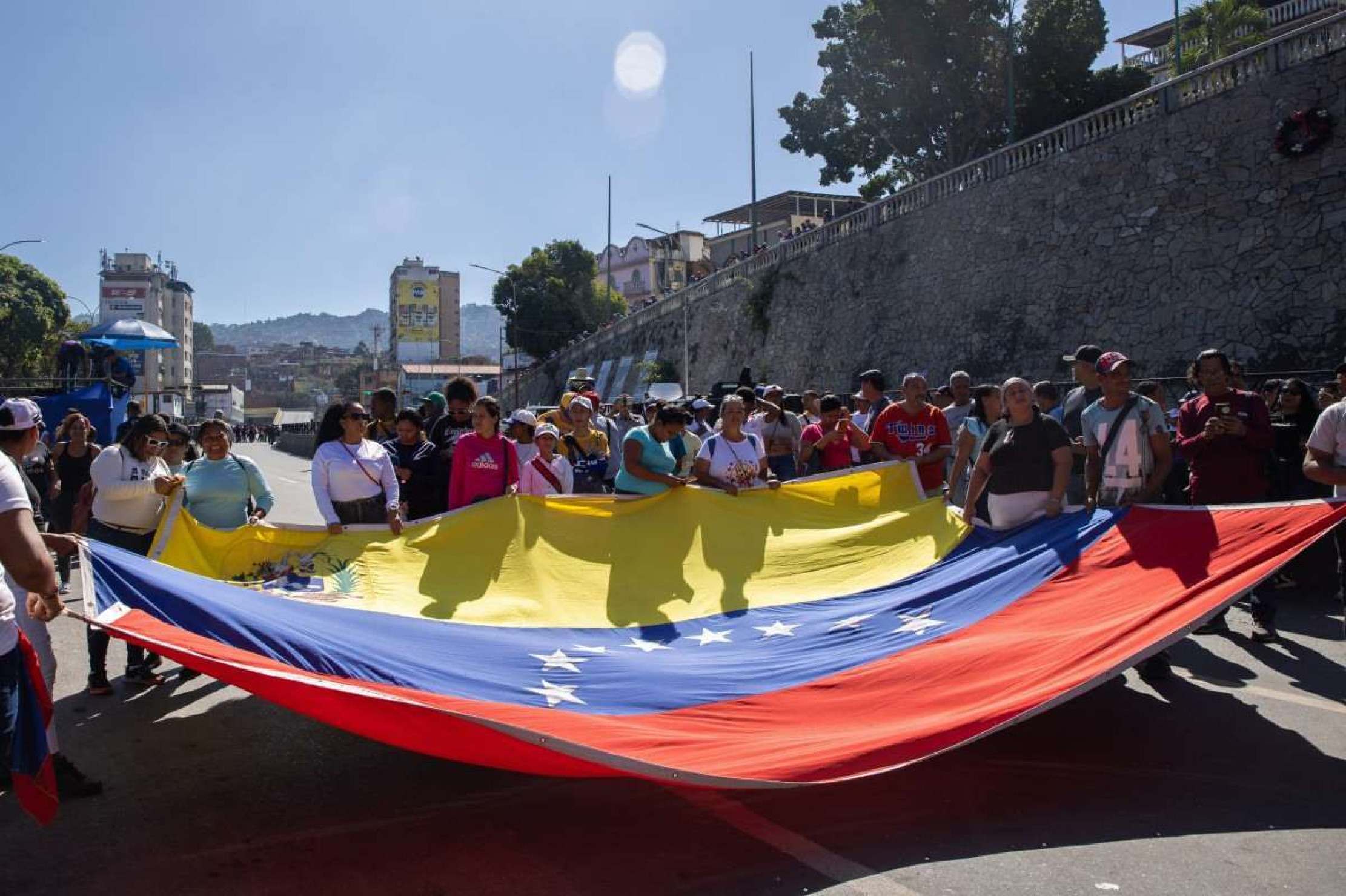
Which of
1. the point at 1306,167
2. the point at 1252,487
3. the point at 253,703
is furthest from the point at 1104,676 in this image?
the point at 1306,167

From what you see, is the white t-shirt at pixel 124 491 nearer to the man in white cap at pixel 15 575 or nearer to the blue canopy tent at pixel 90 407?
the man in white cap at pixel 15 575

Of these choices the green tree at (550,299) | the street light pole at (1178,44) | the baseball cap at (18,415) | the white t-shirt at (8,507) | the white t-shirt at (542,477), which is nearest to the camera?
the white t-shirt at (8,507)

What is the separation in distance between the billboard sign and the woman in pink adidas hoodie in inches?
5951

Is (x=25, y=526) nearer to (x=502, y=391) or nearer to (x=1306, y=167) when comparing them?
(x=1306, y=167)

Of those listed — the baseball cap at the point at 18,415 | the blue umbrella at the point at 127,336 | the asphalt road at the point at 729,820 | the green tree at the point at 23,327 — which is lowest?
the asphalt road at the point at 729,820

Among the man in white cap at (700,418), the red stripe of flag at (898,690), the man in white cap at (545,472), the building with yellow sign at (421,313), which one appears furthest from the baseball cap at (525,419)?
the building with yellow sign at (421,313)

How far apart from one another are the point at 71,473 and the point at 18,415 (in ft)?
19.9

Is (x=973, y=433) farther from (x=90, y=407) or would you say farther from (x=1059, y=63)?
(x=1059, y=63)

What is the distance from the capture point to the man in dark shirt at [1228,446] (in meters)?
7.25

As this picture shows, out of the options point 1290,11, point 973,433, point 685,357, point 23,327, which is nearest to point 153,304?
point 23,327

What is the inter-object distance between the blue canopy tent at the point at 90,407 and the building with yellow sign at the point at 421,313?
131 m

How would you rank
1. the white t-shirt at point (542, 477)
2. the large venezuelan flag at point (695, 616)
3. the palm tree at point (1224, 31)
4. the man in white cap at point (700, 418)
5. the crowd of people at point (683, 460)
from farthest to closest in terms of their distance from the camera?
the palm tree at point (1224, 31) → the man in white cap at point (700, 418) → the white t-shirt at point (542, 477) → the crowd of people at point (683, 460) → the large venezuelan flag at point (695, 616)

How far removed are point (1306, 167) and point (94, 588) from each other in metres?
21.3

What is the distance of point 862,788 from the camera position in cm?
464
